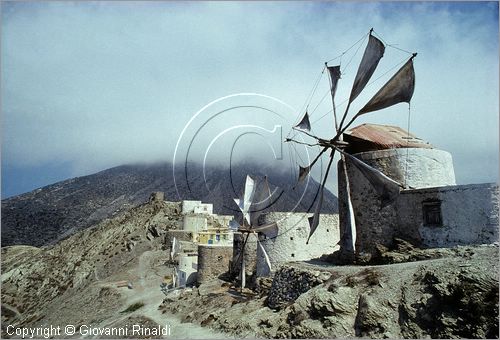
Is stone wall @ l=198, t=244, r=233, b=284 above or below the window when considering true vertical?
below

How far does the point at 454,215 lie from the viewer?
12695 millimetres

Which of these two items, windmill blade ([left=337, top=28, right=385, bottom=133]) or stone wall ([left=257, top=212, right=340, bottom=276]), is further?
stone wall ([left=257, top=212, right=340, bottom=276])

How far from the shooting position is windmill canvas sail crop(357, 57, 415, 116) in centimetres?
1165

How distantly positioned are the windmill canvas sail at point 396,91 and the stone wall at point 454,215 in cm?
423

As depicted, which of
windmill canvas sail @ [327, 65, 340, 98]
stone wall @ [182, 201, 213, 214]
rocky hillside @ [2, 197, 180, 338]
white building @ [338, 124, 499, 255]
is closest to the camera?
white building @ [338, 124, 499, 255]

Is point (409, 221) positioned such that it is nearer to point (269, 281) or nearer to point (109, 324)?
point (269, 281)

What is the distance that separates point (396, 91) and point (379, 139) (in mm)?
4143

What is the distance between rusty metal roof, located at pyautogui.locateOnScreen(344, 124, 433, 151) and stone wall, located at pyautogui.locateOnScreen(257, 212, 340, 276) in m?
6.01

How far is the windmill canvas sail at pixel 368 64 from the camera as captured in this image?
40.2ft

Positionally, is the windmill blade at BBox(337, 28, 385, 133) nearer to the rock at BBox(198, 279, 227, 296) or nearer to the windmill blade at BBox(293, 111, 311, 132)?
the windmill blade at BBox(293, 111, 311, 132)

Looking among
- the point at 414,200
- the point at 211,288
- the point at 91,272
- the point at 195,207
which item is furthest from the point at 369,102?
the point at 91,272

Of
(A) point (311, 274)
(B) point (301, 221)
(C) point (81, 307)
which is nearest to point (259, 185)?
(B) point (301, 221)

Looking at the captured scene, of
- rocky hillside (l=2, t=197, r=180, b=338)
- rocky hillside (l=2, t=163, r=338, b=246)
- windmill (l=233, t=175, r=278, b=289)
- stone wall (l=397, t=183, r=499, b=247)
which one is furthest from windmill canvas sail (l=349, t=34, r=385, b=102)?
rocky hillside (l=2, t=163, r=338, b=246)

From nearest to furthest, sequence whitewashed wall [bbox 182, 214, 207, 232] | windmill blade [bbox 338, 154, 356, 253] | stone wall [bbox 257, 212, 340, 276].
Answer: windmill blade [bbox 338, 154, 356, 253], stone wall [bbox 257, 212, 340, 276], whitewashed wall [bbox 182, 214, 207, 232]
